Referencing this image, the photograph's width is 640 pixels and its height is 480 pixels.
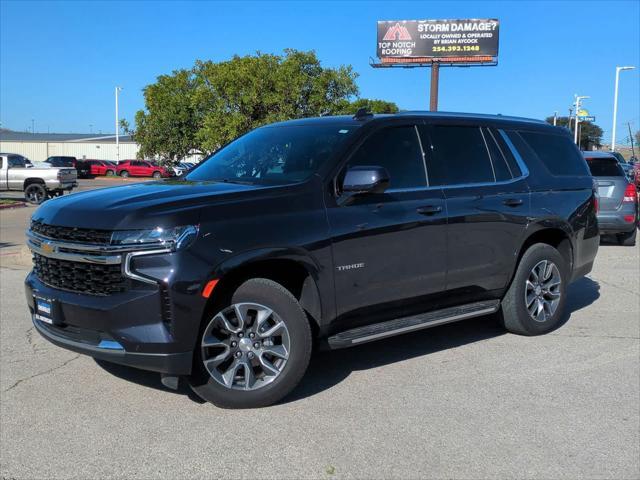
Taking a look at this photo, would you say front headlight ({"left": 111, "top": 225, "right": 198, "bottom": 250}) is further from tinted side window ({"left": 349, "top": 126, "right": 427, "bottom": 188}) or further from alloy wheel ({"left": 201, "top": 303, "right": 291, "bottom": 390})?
tinted side window ({"left": 349, "top": 126, "right": 427, "bottom": 188})

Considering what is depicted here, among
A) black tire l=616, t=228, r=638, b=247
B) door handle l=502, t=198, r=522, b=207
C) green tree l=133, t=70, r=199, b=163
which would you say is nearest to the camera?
door handle l=502, t=198, r=522, b=207

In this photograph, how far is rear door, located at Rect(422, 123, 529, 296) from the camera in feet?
17.1

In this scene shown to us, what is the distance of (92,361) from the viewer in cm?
518

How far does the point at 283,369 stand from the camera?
420 centimetres

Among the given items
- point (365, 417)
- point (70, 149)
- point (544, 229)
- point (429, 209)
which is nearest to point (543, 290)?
point (544, 229)

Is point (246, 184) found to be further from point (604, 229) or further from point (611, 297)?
point (604, 229)

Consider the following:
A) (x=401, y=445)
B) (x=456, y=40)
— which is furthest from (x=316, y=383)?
(x=456, y=40)

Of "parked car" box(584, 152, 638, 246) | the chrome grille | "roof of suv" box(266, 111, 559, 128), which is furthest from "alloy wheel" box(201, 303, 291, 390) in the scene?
"parked car" box(584, 152, 638, 246)

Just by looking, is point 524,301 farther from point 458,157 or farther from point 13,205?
point 13,205

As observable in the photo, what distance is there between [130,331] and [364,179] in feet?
5.99

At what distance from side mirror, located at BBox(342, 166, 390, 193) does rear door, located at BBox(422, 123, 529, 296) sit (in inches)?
34.7

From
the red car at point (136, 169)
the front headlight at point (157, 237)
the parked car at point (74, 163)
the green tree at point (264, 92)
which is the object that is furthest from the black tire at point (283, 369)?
the red car at point (136, 169)

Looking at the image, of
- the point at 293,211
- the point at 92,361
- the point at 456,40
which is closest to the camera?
the point at 293,211

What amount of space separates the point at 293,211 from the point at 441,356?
6.78 feet
